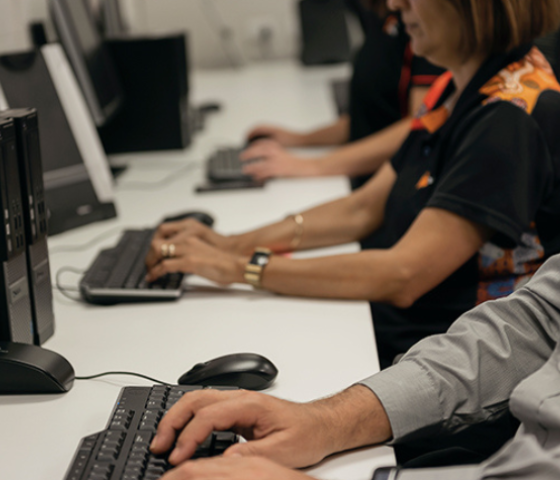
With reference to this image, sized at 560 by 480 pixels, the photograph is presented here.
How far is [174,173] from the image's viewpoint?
2096mm

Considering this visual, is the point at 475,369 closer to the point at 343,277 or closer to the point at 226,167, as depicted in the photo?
the point at 343,277

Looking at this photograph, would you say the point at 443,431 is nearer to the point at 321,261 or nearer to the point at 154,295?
the point at 321,261

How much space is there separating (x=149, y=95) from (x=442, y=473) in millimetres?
1709

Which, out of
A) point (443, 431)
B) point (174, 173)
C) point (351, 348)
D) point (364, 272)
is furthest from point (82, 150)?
point (443, 431)

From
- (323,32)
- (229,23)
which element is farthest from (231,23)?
(323,32)

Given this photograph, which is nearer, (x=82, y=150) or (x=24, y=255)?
(x=24, y=255)

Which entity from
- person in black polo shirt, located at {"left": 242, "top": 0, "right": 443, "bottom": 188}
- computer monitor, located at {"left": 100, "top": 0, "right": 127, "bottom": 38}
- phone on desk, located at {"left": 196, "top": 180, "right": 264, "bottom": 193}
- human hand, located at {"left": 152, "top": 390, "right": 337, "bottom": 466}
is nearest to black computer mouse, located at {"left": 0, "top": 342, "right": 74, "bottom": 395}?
human hand, located at {"left": 152, "top": 390, "right": 337, "bottom": 466}

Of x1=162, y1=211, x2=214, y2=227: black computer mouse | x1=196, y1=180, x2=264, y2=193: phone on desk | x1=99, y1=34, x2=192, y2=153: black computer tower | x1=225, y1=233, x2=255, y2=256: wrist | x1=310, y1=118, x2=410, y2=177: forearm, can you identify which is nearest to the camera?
x1=225, y1=233, x2=255, y2=256: wrist

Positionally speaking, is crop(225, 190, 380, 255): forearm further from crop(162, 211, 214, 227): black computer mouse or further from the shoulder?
the shoulder

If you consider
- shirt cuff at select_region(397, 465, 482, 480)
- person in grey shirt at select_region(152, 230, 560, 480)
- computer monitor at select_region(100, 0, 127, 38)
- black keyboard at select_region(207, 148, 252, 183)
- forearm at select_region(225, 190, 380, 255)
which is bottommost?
black keyboard at select_region(207, 148, 252, 183)

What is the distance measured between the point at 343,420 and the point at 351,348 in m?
0.24

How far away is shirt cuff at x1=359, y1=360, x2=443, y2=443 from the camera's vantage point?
0.88 meters

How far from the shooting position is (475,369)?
913mm

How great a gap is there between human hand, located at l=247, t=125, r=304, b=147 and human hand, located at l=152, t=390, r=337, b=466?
4.93ft
